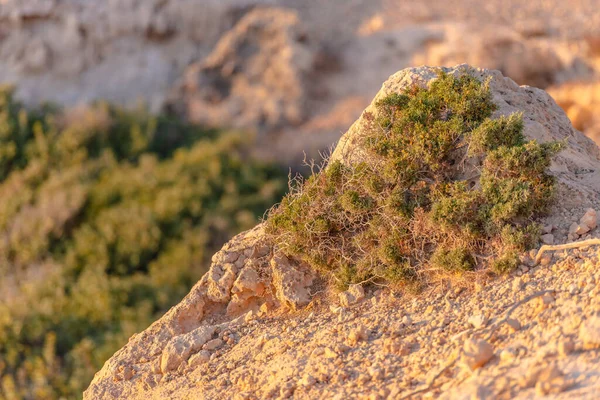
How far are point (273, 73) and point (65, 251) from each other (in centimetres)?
693

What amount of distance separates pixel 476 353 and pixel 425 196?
1.27m

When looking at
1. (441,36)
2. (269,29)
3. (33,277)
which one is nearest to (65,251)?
(33,277)

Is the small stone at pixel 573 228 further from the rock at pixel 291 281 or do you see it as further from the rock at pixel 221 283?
the rock at pixel 221 283

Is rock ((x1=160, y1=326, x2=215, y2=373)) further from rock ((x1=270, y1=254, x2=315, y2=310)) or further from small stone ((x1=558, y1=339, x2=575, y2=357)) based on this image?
small stone ((x1=558, y1=339, x2=575, y2=357))

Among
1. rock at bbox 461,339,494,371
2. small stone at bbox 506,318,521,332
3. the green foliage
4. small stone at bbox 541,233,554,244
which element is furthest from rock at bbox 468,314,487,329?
small stone at bbox 541,233,554,244

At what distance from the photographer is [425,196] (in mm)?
4488

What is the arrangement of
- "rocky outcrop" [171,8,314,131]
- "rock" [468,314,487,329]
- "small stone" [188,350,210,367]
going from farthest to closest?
1. "rocky outcrop" [171,8,314,131]
2. "small stone" [188,350,210,367]
3. "rock" [468,314,487,329]

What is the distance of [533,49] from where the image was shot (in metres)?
17.5

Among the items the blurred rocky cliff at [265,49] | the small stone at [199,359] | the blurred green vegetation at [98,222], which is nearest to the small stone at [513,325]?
the small stone at [199,359]

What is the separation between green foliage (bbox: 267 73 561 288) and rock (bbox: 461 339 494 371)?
69cm

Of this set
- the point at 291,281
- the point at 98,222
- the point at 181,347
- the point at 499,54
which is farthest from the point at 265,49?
the point at 181,347

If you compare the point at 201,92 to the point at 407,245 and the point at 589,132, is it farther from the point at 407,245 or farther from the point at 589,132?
the point at 407,245

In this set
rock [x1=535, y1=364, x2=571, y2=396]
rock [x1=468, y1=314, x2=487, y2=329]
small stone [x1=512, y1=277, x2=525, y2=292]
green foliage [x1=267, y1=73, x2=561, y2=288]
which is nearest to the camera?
rock [x1=535, y1=364, x2=571, y2=396]

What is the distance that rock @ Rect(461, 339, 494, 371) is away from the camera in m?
3.41
